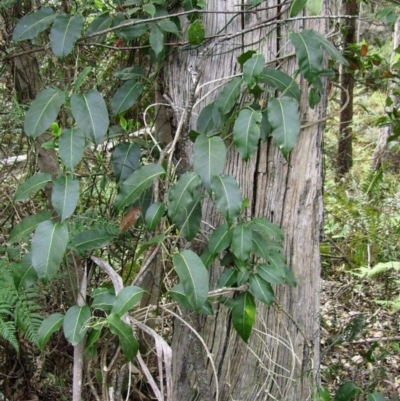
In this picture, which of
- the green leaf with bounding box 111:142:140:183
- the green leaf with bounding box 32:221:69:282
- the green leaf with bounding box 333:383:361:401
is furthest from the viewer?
the green leaf with bounding box 333:383:361:401

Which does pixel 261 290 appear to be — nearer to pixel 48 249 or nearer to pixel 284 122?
pixel 284 122

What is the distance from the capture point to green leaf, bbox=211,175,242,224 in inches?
67.2

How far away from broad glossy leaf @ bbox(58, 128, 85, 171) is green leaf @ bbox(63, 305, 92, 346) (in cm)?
51

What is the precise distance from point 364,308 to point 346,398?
1.72m

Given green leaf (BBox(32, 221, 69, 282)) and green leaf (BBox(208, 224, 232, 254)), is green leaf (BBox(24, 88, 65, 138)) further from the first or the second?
green leaf (BBox(208, 224, 232, 254))

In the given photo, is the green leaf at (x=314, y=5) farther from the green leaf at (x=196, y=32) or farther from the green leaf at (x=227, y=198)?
the green leaf at (x=227, y=198)

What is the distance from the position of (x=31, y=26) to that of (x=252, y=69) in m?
0.86

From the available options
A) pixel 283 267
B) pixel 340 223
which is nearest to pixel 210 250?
pixel 283 267

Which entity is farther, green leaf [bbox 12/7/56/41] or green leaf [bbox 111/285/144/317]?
green leaf [bbox 12/7/56/41]

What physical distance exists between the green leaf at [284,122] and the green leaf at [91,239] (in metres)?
0.78

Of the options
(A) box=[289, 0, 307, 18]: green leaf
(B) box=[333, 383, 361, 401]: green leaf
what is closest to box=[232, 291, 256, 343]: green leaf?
(B) box=[333, 383, 361, 401]: green leaf

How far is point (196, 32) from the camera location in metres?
1.96

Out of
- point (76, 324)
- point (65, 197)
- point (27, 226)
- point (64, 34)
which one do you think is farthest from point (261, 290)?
point (64, 34)

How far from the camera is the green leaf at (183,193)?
1715 millimetres
